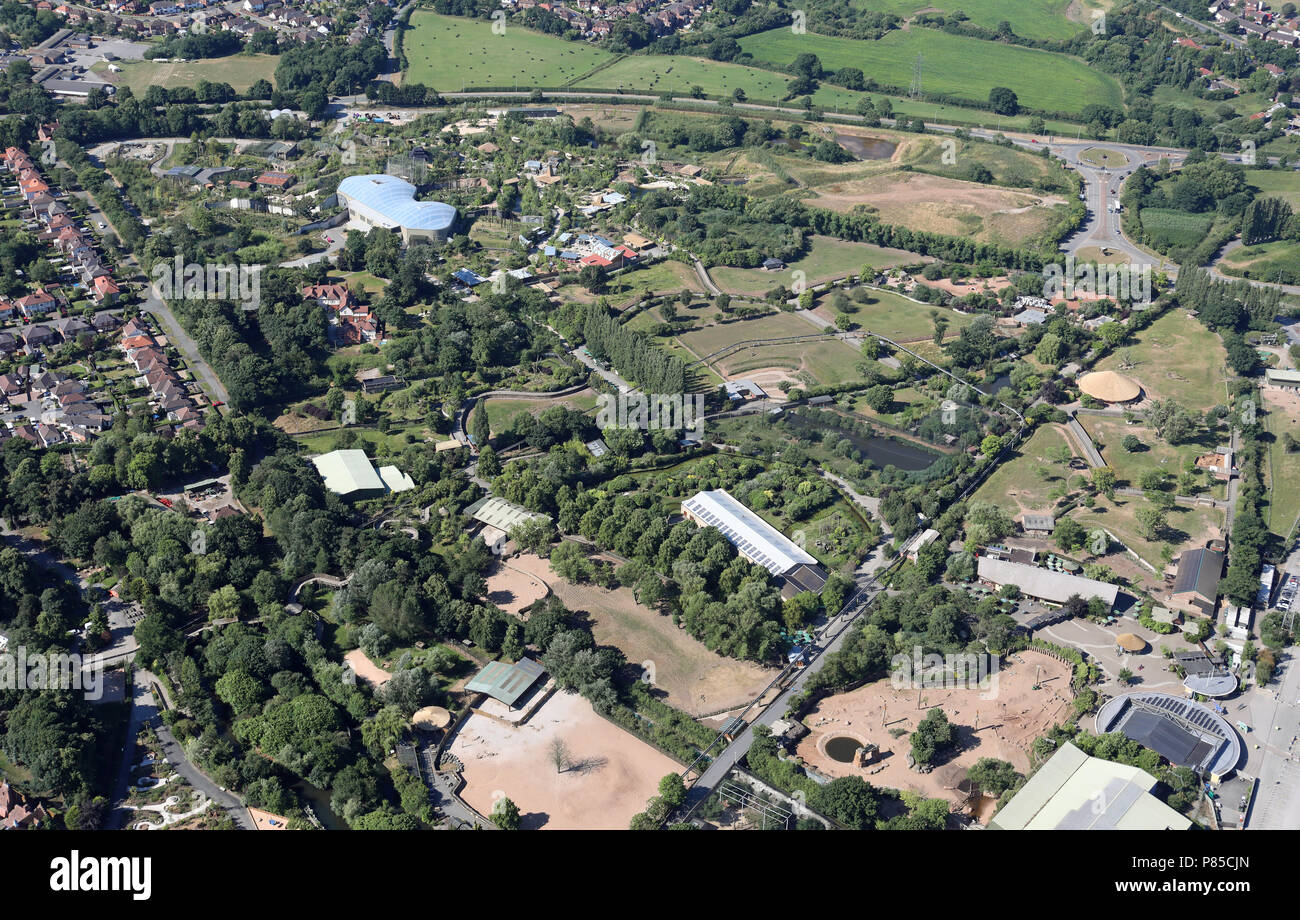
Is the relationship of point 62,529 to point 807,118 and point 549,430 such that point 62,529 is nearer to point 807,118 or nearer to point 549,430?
point 549,430

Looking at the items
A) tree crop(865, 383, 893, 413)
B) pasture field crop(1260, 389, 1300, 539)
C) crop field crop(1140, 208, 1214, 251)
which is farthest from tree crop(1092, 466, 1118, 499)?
crop field crop(1140, 208, 1214, 251)

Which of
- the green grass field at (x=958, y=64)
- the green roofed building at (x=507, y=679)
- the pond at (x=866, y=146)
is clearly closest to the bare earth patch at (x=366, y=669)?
the green roofed building at (x=507, y=679)

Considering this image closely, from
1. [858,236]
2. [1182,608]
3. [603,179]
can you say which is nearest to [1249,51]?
[858,236]

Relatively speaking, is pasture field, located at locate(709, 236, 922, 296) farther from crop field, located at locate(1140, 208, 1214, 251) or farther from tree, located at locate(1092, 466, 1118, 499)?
tree, located at locate(1092, 466, 1118, 499)

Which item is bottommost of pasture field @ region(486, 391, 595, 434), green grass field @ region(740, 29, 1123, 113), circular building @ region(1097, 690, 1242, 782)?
circular building @ region(1097, 690, 1242, 782)

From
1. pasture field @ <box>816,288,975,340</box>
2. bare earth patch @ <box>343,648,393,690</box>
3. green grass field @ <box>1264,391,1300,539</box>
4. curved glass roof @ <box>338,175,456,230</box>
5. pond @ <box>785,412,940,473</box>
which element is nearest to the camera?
bare earth patch @ <box>343,648,393,690</box>
